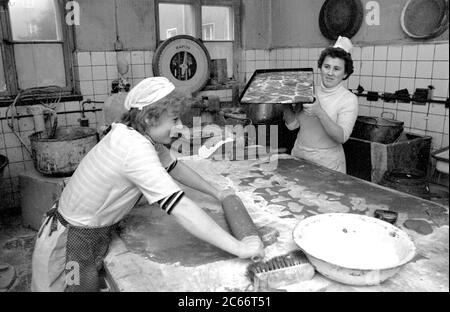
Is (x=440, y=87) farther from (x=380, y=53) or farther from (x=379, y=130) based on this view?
(x=380, y=53)

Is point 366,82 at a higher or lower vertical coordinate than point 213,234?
higher

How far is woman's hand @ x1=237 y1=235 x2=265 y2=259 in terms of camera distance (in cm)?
132

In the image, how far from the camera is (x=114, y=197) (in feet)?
5.11

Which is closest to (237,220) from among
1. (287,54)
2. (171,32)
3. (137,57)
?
(137,57)

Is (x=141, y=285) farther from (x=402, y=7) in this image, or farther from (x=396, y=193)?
(x=402, y=7)

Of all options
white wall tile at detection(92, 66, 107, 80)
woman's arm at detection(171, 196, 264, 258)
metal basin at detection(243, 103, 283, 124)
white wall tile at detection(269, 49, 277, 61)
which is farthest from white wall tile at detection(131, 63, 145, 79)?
woman's arm at detection(171, 196, 264, 258)

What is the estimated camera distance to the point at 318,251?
1372mm

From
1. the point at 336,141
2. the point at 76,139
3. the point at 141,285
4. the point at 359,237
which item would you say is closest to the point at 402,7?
the point at 336,141

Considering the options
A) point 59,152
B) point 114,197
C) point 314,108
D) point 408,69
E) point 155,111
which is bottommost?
point 59,152

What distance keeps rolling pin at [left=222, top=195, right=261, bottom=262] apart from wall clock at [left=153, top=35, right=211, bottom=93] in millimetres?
2781

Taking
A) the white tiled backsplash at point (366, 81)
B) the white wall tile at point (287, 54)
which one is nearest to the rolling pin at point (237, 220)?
the white tiled backsplash at point (366, 81)

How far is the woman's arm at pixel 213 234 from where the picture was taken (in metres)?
1.33

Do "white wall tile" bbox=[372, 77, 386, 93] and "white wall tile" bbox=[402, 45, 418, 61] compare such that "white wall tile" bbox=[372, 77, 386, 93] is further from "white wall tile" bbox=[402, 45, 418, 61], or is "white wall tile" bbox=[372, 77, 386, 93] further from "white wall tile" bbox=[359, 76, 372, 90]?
"white wall tile" bbox=[402, 45, 418, 61]

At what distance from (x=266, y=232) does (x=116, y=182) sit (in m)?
0.64
